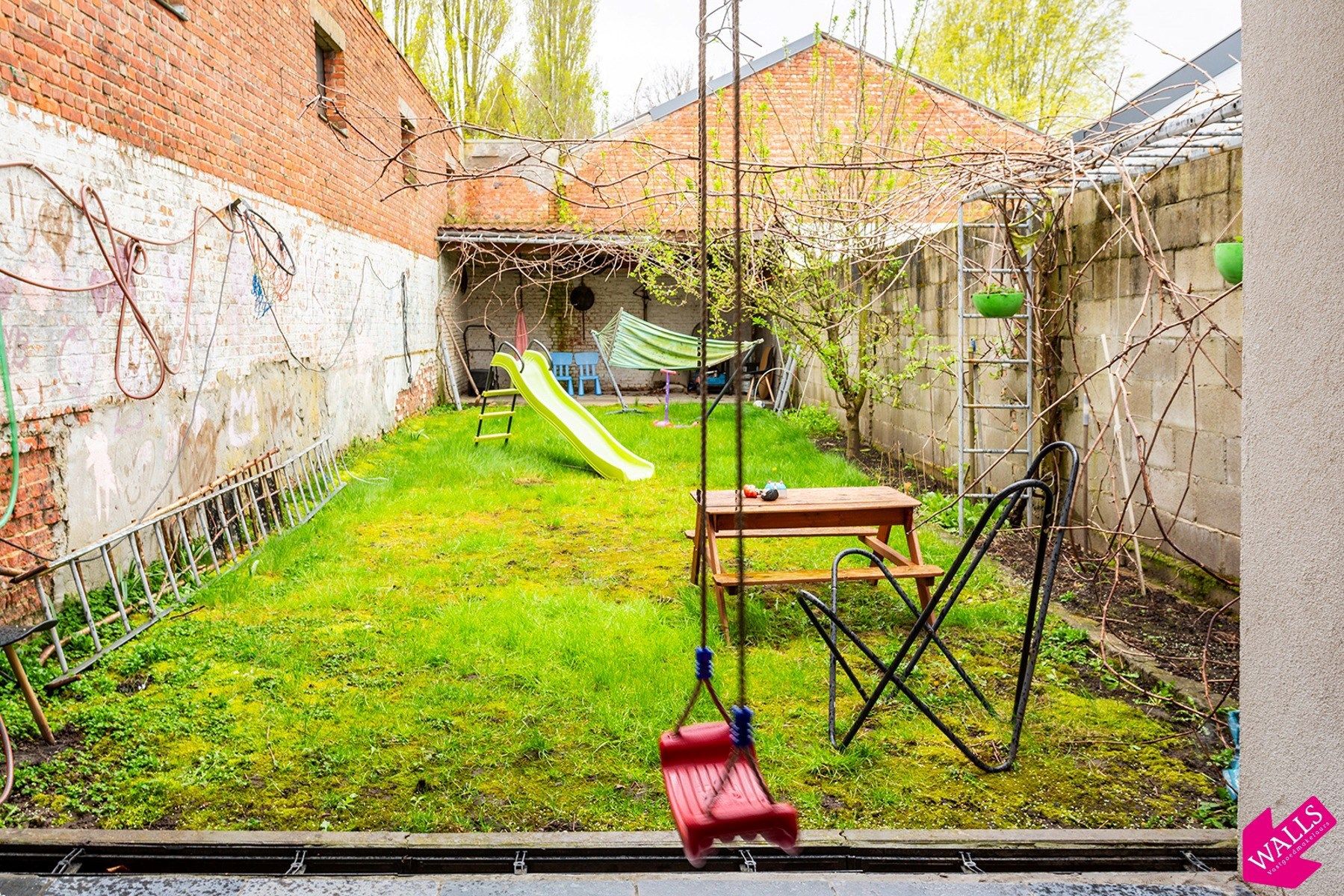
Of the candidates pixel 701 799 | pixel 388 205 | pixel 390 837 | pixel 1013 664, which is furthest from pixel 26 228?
pixel 388 205

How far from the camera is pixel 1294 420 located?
2.45 metres

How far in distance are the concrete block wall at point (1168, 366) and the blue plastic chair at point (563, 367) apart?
37.0ft

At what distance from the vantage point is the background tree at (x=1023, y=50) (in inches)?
824

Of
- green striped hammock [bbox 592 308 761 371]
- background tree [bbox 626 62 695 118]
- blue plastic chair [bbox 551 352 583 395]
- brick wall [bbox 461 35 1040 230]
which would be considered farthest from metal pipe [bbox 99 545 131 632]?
blue plastic chair [bbox 551 352 583 395]

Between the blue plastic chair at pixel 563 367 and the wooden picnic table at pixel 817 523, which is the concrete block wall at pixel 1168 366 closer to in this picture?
the wooden picnic table at pixel 817 523

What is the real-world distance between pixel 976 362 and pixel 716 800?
5.20m

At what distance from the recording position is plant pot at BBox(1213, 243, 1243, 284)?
3.85 m

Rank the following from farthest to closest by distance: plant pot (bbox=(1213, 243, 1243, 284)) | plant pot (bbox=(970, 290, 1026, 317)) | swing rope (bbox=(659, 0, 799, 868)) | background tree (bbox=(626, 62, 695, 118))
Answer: background tree (bbox=(626, 62, 695, 118)) < plant pot (bbox=(970, 290, 1026, 317)) < plant pot (bbox=(1213, 243, 1243, 284)) < swing rope (bbox=(659, 0, 799, 868))

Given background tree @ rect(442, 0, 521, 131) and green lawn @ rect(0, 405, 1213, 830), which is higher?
background tree @ rect(442, 0, 521, 131)

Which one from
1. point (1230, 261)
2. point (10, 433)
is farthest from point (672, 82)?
point (10, 433)

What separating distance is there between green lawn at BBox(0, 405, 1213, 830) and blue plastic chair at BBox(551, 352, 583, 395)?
446 inches

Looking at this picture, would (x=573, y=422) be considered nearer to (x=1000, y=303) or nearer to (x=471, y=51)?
(x=1000, y=303)

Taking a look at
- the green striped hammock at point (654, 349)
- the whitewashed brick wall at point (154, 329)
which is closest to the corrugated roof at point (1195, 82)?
→ the whitewashed brick wall at point (154, 329)

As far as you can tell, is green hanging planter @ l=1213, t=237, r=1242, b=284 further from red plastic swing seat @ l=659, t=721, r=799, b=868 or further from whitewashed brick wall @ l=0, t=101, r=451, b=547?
whitewashed brick wall @ l=0, t=101, r=451, b=547
